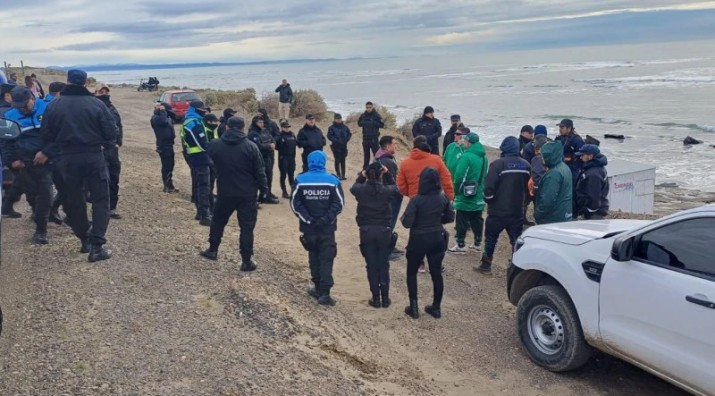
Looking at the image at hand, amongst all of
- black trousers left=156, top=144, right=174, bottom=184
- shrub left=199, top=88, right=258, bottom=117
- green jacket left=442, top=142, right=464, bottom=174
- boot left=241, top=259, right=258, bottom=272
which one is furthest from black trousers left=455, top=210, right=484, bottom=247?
shrub left=199, top=88, right=258, bottom=117

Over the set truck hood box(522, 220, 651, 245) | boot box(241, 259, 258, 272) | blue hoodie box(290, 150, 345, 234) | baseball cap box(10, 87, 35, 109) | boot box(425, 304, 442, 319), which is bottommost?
boot box(425, 304, 442, 319)

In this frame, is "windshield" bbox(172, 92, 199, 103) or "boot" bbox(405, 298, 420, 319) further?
"windshield" bbox(172, 92, 199, 103)

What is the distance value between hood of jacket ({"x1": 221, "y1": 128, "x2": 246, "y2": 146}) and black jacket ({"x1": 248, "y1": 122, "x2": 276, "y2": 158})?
13.1 ft

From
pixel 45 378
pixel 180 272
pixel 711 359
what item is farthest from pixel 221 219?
pixel 711 359

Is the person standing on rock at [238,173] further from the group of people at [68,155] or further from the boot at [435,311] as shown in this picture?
the boot at [435,311]

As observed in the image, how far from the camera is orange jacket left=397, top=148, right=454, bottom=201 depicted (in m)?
7.29

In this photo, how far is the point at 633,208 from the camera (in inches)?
462

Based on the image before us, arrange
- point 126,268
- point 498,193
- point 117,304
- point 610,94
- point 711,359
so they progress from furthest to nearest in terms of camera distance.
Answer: point 610,94, point 498,193, point 126,268, point 117,304, point 711,359

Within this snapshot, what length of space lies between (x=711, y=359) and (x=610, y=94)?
2308 inches

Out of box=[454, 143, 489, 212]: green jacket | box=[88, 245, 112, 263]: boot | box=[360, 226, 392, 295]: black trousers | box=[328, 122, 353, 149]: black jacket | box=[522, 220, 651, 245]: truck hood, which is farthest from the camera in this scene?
box=[328, 122, 353, 149]: black jacket

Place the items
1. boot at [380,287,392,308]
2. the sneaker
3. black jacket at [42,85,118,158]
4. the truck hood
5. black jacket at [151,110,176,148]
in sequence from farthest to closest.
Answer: black jacket at [151,110,176,148] → the sneaker → boot at [380,287,392,308] → black jacket at [42,85,118,158] → the truck hood

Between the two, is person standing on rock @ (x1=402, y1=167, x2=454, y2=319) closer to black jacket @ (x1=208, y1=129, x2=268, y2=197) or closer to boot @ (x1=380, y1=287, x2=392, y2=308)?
boot @ (x1=380, y1=287, x2=392, y2=308)

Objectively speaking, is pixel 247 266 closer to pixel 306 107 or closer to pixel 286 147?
pixel 286 147

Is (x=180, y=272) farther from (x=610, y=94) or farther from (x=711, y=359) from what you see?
(x=610, y=94)
